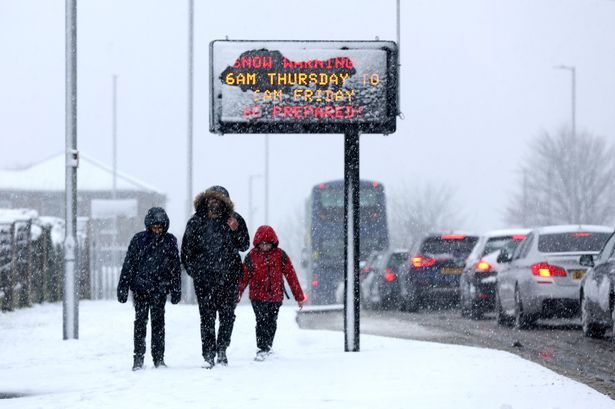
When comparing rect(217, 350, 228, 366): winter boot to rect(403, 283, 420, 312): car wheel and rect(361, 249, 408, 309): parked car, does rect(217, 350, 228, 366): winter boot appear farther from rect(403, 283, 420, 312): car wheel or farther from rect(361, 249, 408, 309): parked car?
rect(361, 249, 408, 309): parked car

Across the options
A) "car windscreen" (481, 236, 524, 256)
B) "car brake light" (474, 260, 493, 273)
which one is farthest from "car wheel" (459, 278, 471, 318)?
"car windscreen" (481, 236, 524, 256)

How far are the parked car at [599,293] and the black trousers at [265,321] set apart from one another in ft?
15.0

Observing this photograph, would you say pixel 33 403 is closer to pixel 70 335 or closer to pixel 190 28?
pixel 70 335

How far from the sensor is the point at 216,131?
12898mm

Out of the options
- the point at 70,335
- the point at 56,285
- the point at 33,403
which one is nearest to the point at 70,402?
the point at 33,403

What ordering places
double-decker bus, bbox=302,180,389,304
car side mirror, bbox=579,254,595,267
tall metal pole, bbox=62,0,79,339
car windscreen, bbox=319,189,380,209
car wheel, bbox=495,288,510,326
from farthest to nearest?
car windscreen, bbox=319,189,380,209 → double-decker bus, bbox=302,180,389,304 → car wheel, bbox=495,288,510,326 → car side mirror, bbox=579,254,595,267 → tall metal pole, bbox=62,0,79,339

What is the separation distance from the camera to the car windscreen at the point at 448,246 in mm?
28031

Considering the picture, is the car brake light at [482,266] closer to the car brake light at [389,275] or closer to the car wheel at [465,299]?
the car wheel at [465,299]

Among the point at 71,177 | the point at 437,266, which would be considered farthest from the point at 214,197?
the point at 437,266

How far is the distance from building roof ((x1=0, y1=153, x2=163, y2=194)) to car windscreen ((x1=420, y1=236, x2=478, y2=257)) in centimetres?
8914

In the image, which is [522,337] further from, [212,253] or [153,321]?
[153,321]

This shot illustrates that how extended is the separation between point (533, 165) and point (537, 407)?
2931 inches

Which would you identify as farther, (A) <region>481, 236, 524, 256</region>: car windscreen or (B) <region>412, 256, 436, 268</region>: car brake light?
(B) <region>412, 256, 436, 268</region>: car brake light

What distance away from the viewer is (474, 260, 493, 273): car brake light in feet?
Result: 77.3
